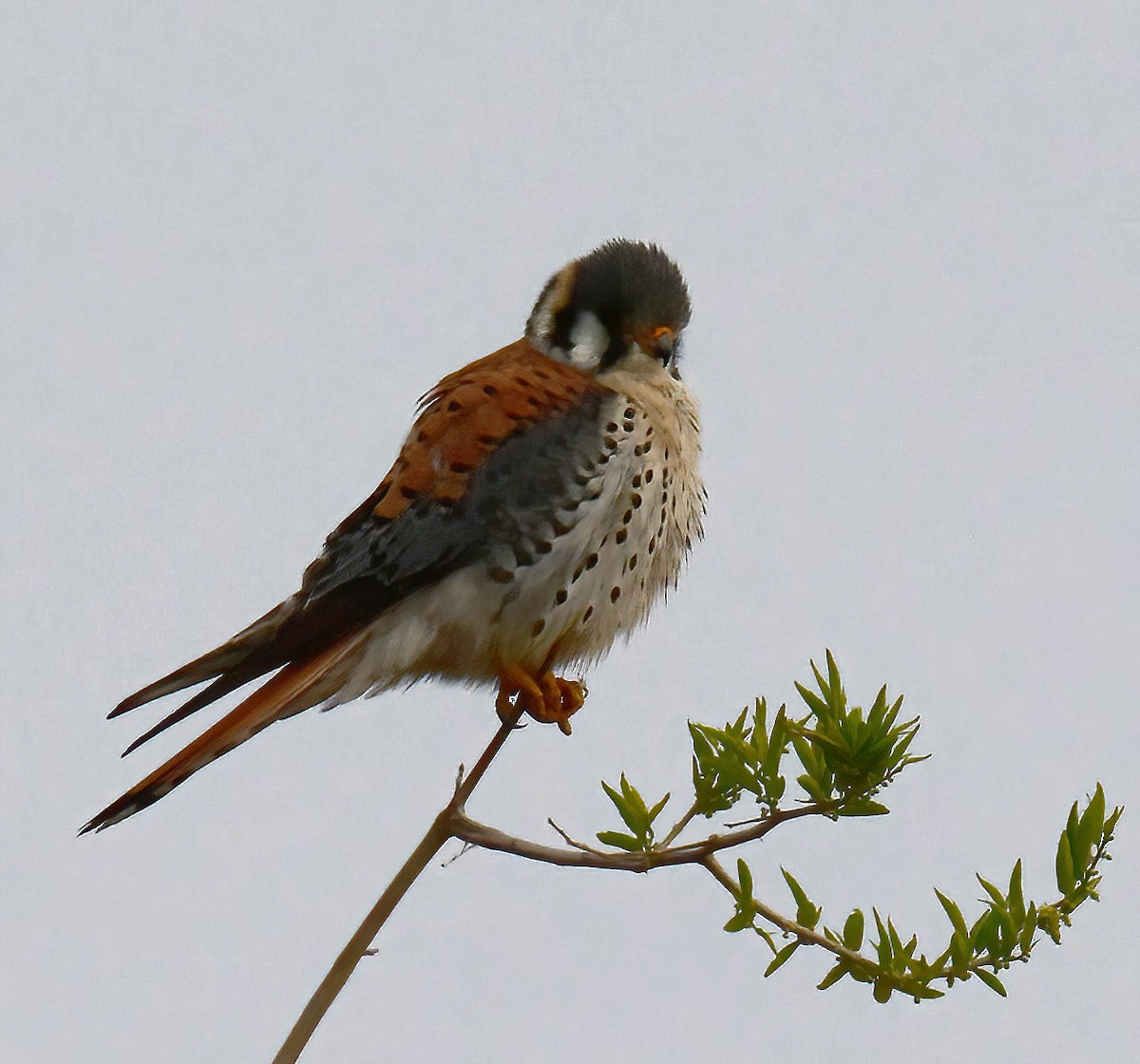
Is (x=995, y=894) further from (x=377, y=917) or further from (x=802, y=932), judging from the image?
(x=377, y=917)

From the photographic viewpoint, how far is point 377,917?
269 centimetres

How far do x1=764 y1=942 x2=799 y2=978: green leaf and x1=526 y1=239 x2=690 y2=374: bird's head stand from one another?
4.31ft

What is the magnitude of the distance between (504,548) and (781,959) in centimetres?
95

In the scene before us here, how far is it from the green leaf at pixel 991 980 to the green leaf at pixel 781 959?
0.31 m

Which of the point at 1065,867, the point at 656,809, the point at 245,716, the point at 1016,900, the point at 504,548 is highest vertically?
the point at 504,548

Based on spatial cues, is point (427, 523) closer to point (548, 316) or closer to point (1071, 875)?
point (548, 316)

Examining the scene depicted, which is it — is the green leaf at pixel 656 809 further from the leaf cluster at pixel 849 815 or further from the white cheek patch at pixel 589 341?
the white cheek patch at pixel 589 341

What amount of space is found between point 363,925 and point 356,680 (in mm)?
547

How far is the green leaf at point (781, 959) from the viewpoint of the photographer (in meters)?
2.57

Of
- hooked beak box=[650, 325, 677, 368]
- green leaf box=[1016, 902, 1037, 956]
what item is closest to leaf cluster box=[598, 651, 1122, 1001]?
green leaf box=[1016, 902, 1037, 956]

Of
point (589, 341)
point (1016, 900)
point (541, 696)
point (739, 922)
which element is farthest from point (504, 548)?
point (1016, 900)

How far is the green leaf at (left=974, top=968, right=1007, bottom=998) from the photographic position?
8.45 ft

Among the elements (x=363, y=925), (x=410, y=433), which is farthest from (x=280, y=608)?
(x=363, y=925)

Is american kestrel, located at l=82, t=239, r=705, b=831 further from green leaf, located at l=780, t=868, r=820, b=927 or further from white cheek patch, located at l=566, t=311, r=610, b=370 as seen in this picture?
green leaf, located at l=780, t=868, r=820, b=927
